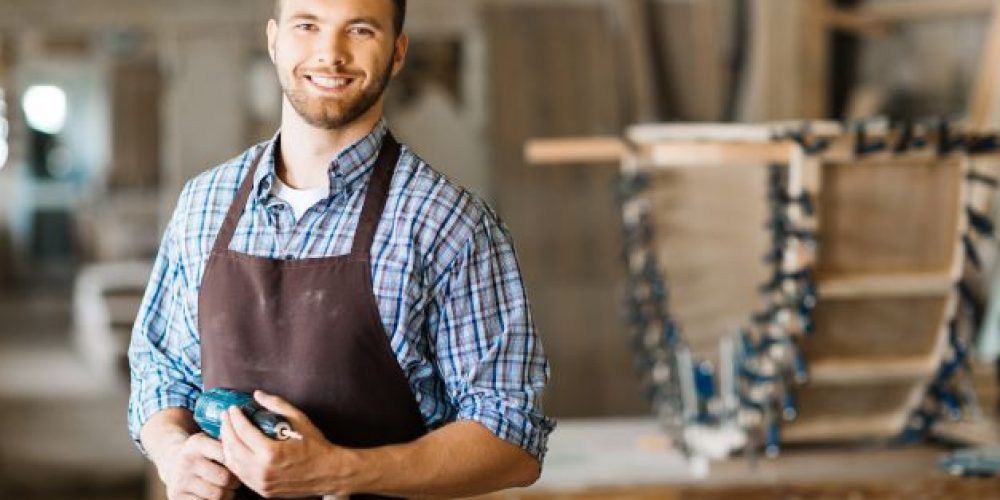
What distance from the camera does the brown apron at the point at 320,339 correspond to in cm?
167

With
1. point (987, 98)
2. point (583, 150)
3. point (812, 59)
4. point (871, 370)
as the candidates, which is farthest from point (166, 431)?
point (812, 59)

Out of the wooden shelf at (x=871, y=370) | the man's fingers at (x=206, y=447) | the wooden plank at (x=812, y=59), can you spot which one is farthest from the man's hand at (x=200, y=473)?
the wooden plank at (x=812, y=59)

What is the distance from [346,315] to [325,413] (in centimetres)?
12

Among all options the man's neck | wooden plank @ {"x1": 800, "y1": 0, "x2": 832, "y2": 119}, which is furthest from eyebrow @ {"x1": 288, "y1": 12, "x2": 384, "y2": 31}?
wooden plank @ {"x1": 800, "y1": 0, "x2": 832, "y2": 119}

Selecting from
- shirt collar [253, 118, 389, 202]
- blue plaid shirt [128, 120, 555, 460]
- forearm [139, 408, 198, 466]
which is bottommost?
forearm [139, 408, 198, 466]

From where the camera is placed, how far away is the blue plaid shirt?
1670mm

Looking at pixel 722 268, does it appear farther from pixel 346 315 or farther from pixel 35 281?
pixel 35 281

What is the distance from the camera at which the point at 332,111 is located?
1673 mm

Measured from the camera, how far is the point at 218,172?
1834mm

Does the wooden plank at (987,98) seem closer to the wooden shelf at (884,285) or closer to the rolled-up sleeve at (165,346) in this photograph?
the wooden shelf at (884,285)

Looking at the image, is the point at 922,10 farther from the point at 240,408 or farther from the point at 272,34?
the point at 240,408

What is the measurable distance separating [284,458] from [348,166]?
369 mm

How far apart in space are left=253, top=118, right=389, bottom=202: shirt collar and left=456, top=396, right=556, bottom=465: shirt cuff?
0.30 meters

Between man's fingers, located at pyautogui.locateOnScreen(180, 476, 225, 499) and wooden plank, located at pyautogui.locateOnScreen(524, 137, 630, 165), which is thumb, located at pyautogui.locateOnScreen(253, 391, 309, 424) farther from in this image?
wooden plank, located at pyautogui.locateOnScreen(524, 137, 630, 165)
